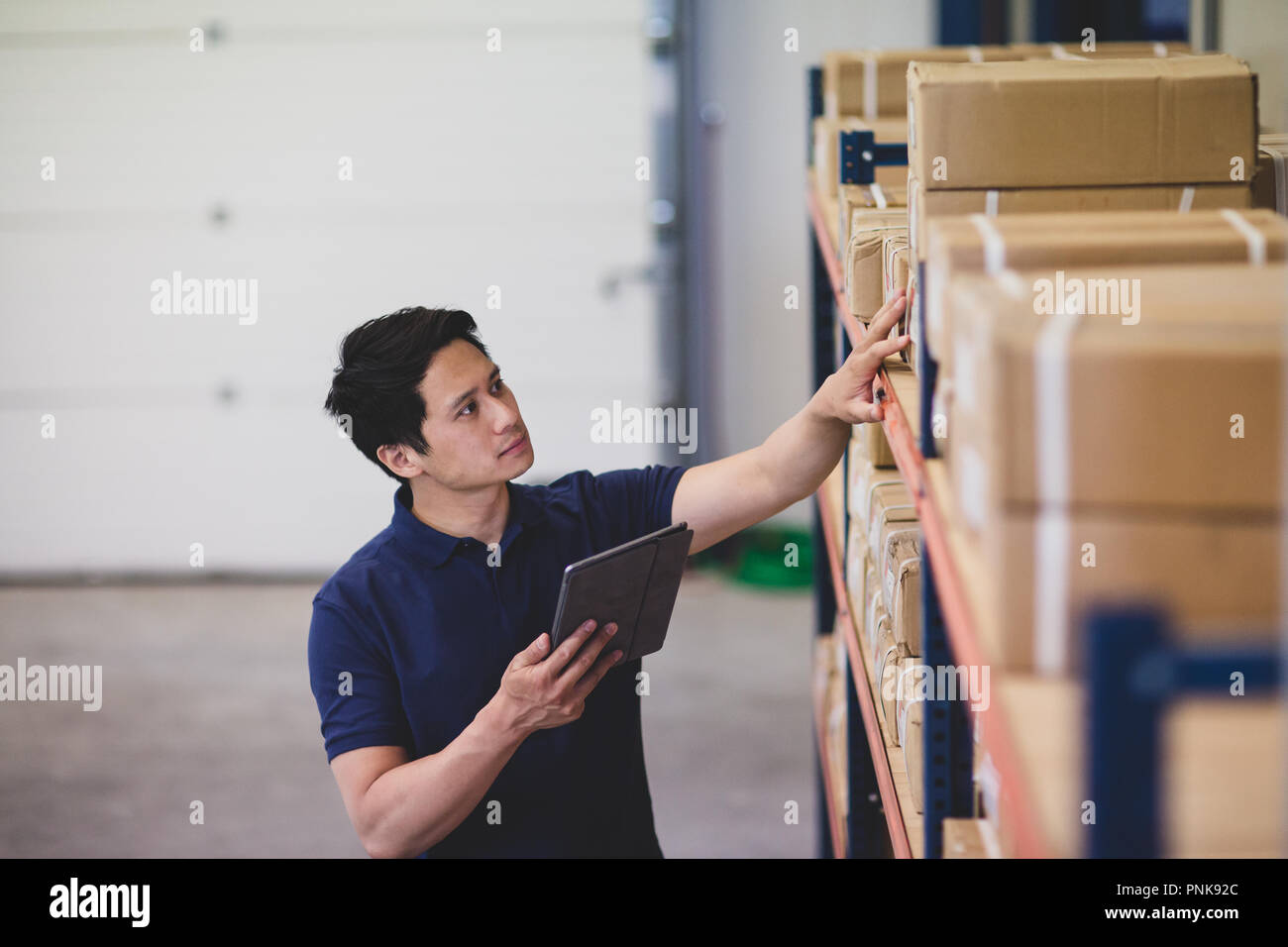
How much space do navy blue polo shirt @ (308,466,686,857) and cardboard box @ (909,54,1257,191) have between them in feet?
3.73

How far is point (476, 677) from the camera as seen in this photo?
2.43 m

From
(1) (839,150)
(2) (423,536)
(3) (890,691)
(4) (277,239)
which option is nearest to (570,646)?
(2) (423,536)

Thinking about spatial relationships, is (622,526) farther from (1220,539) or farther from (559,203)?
(559,203)

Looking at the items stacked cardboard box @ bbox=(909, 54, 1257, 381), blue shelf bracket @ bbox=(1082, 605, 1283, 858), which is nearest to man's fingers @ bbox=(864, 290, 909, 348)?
stacked cardboard box @ bbox=(909, 54, 1257, 381)

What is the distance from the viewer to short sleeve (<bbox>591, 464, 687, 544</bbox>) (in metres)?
2.71

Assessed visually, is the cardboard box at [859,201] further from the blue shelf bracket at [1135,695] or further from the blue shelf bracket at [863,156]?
the blue shelf bracket at [1135,695]

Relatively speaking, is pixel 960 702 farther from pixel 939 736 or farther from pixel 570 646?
pixel 570 646

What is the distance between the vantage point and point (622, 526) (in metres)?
2.71

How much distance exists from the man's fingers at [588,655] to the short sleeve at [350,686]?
0.31 metres

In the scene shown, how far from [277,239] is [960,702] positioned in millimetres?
5348

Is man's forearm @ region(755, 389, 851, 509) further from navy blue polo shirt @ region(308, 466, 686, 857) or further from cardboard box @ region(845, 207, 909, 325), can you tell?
navy blue polo shirt @ region(308, 466, 686, 857)

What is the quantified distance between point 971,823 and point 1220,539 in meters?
0.81

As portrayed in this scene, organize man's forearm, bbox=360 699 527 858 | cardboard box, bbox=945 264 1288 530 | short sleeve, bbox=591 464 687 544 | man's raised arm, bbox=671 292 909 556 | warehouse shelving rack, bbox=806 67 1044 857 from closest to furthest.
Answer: cardboard box, bbox=945 264 1288 530, warehouse shelving rack, bbox=806 67 1044 857, man's forearm, bbox=360 699 527 858, man's raised arm, bbox=671 292 909 556, short sleeve, bbox=591 464 687 544
